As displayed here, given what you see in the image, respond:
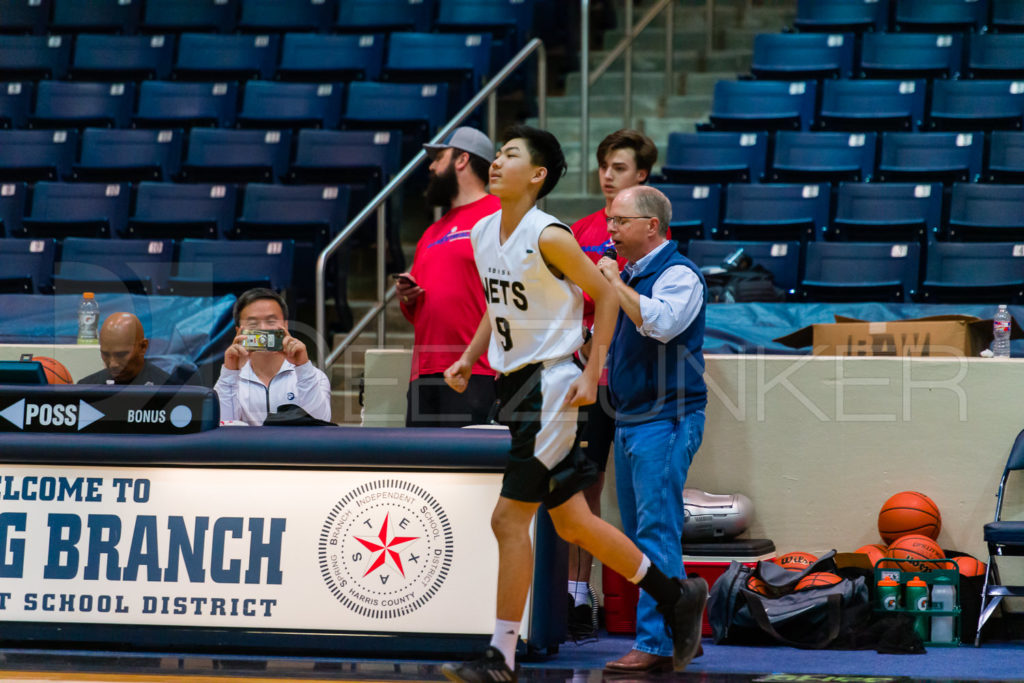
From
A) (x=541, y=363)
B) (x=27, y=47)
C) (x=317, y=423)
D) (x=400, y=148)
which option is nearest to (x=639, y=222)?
(x=541, y=363)

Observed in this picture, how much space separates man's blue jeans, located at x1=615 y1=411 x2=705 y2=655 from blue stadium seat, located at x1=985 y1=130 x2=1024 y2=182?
4.75m

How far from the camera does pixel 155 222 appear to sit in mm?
8906

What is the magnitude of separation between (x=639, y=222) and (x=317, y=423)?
1.51 meters

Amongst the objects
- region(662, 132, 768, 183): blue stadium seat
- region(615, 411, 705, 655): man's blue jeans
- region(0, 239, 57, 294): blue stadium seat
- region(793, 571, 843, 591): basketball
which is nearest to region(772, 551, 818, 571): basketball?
region(793, 571, 843, 591): basketball

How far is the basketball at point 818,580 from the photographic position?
5226mm

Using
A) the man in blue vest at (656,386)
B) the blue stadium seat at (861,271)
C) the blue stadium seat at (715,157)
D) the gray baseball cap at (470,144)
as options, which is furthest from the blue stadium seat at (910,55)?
the man in blue vest at (656,386)

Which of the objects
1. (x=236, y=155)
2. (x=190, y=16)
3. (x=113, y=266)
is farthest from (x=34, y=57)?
(x=113, y=266)

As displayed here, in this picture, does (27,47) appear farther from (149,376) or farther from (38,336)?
(149,376)

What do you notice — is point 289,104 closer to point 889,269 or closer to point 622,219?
point 889,269

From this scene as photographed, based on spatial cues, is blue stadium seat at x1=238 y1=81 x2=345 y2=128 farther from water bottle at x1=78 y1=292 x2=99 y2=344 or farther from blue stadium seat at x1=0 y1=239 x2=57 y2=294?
water bottle at x1=78 y1=292 x2=99 y2=344

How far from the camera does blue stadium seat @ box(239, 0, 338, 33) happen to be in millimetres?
11430

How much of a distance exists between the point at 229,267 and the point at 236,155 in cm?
165

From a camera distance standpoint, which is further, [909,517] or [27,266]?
[27,266]

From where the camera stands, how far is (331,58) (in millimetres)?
10727
